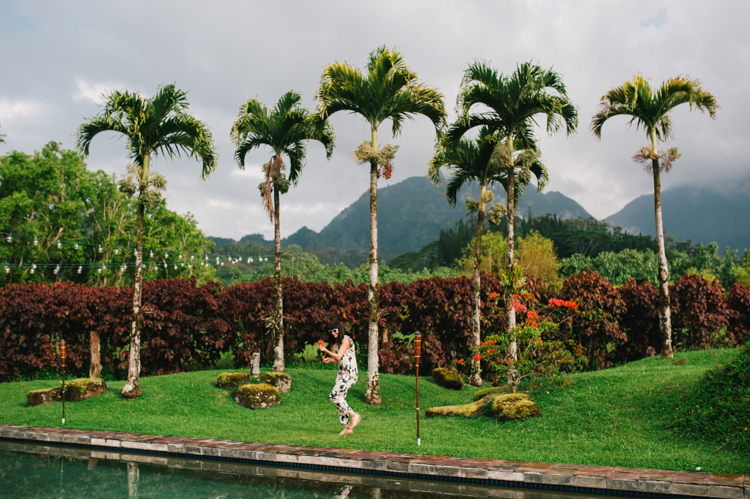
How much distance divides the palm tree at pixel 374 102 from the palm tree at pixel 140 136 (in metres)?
3.35

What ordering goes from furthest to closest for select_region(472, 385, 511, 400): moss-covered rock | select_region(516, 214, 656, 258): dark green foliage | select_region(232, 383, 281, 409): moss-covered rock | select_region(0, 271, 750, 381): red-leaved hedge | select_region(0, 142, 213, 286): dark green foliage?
select_region(516, 214, 656, 258): dark green foliage, select_region(0, 142, 213, 286): dark green foliage, select_region(0, 271, 750, 381): red-leaved hedge, select_region(232, 383, 281, 409): moss-covered rock, select_region(472, 385, 511, 400): moss-covered rock

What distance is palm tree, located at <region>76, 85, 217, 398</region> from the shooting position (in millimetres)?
11289

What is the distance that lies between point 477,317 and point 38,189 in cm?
3023

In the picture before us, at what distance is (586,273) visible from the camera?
591 inches

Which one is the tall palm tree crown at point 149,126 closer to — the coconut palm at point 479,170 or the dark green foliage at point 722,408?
the coconut palm at point 479,170

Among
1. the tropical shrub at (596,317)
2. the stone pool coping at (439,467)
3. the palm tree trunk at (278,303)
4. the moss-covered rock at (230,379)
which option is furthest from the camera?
the tropical shrub at (596,317)

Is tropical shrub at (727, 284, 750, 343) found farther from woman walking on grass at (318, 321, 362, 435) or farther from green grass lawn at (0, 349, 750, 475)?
woman walking on grass at (318, 321, 362, 435)

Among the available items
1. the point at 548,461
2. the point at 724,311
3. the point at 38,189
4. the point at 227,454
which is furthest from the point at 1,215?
the point at 724,311

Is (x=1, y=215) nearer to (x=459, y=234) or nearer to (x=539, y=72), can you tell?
(x=539, y=72)

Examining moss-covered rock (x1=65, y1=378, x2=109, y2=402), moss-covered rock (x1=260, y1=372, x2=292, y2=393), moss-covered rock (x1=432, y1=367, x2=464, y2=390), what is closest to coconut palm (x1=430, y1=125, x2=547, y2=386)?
moss-covered rock (x1=432, y1=367, x2=464, y2=390)

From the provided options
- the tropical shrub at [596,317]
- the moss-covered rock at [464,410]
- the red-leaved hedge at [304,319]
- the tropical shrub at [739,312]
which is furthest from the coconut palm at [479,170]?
the tropical shrub at [739,312]

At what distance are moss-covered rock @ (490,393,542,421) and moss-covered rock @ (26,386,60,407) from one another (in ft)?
30.5

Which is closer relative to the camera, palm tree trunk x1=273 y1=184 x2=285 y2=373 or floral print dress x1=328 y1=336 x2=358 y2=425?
floral print dress x1=328 y1=336 x2=358 y2=425

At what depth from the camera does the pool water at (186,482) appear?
5770 mm
